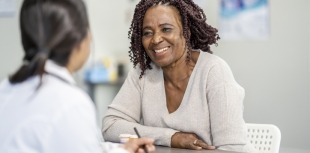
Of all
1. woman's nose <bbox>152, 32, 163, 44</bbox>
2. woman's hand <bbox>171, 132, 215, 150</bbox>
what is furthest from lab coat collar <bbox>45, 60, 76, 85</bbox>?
woman's nose <bbox>152, 32, 163, 44</bbox>

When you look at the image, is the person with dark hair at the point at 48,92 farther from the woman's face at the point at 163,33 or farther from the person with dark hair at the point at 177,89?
the woman's face at the point at 163,33

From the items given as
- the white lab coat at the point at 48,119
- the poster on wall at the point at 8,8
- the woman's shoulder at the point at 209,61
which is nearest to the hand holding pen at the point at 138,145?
the white lab coat at the point at 48,119

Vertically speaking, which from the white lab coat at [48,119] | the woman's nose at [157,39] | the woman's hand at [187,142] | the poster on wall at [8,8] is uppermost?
the poster on wall at [8,8]

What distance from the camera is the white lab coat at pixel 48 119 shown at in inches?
43.1

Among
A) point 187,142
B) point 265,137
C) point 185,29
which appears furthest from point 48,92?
point 265,137

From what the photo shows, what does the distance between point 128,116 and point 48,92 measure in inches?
43.1

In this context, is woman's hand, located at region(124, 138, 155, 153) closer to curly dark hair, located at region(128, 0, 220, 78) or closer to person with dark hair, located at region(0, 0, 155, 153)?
person with dark hair, located at region(0, 0, 155, 153)

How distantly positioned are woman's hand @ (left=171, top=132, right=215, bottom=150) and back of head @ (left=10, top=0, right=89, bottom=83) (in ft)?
2.74

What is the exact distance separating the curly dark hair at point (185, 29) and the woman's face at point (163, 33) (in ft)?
0.08

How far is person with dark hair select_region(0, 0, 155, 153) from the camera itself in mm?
1101

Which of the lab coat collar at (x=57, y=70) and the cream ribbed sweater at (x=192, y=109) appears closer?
the lab coat collar at (x=57, y=70)

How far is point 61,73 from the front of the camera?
118cm

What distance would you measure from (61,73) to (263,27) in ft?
9.04

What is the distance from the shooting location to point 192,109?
2.07 meters
